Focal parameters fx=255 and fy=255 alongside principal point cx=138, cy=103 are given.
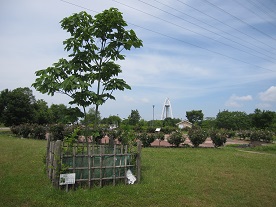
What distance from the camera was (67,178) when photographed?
21.6 feet

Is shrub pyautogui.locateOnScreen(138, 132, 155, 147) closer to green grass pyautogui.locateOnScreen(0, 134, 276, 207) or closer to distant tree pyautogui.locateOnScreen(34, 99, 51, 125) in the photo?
green grass pyautogui.locateOnScreen(0, 134, 276, 207)

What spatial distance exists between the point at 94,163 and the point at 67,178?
0.87 m

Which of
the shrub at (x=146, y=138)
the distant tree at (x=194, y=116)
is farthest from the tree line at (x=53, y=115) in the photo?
the distant tree at (x=194, y=116)

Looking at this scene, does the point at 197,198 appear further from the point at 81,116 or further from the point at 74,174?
the point at 81,116

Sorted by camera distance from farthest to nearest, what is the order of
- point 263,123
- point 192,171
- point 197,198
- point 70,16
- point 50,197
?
point 263,123
point 192,171
point 70,16
point 197,198
point 50,197

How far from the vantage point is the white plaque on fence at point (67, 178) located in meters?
6.55

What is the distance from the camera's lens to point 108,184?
7.37 metres

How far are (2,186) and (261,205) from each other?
672 cm

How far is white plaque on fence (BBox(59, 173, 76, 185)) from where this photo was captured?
258 inches

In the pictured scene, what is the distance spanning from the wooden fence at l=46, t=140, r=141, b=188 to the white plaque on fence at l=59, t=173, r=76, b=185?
0.37ft

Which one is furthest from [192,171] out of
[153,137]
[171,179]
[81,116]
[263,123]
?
[263,123]

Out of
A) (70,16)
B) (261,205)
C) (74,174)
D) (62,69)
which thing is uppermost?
(70,16)

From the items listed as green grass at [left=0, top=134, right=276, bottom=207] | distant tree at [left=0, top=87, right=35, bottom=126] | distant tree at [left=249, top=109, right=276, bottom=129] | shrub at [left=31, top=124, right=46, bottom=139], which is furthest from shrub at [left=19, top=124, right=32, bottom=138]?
distant tree at [left=249, top=109, right=276, bottom=129]

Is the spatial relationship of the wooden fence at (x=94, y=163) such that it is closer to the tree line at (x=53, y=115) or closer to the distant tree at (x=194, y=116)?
the tree line at (x=53, y=115)
